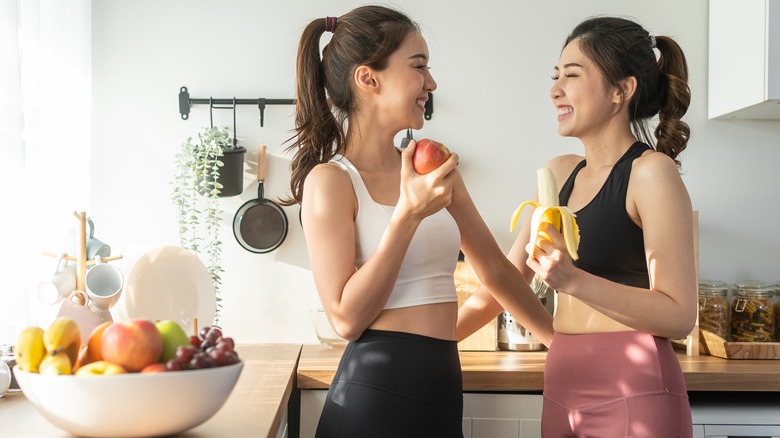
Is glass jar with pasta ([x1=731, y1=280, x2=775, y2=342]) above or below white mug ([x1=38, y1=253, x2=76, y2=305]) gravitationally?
below

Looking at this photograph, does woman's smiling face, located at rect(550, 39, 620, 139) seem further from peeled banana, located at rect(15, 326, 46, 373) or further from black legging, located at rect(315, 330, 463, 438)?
peeled banana, located at rect(15, 326, 46, 373)

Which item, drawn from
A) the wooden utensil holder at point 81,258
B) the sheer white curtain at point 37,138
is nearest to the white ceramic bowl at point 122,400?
the wooden utensil holder at point 81,258

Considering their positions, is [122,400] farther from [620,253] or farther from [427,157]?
[620,253]

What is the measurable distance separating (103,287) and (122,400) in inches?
31.3

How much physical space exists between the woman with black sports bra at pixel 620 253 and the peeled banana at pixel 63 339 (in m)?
0.73

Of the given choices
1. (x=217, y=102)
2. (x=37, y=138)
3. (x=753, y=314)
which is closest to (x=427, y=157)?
(x=37, y=138)

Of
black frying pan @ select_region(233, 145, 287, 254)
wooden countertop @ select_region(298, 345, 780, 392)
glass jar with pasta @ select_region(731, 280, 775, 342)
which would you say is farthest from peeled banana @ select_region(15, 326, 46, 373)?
glass jar with pasta @ select_region(731, 280, 775, 342)

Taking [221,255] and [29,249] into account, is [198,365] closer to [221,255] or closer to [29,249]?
[29,249]

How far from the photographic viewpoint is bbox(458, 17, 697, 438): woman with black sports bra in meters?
1.46

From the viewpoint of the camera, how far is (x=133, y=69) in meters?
2.73

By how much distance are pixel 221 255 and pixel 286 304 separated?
0.89 feet

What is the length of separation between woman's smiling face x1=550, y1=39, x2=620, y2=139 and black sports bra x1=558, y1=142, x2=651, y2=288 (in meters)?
0.10

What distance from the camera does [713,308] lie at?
2.60m

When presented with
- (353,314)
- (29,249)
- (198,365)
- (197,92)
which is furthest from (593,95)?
(197,92)
